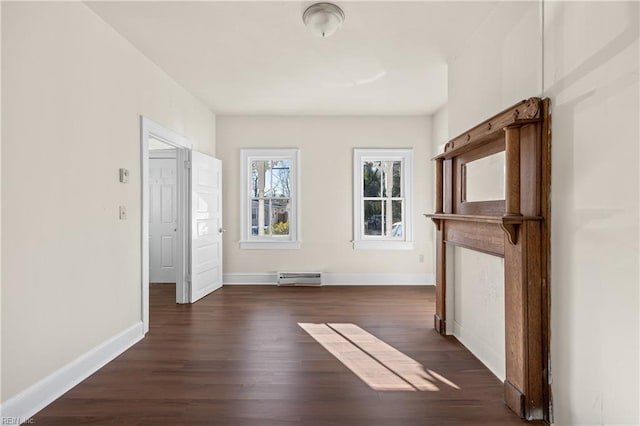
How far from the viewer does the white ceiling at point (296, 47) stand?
2.55 meters

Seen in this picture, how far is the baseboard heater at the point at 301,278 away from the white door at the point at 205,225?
0.96m

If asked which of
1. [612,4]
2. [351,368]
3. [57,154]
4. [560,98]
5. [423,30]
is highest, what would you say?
[423,30]

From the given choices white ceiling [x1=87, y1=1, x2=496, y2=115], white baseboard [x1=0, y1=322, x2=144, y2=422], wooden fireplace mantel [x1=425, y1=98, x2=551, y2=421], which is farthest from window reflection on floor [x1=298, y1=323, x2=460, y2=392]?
white ceiling [x1=87, y1=1, x2=496, y2=115]

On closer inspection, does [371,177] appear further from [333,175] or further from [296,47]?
[296,47]

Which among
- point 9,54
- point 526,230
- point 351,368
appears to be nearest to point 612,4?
point 526,230

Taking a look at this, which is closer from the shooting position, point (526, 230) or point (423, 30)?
point (526, 230)

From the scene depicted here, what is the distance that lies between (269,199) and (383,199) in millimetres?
1832

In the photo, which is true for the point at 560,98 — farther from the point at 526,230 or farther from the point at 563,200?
the point at 526,230

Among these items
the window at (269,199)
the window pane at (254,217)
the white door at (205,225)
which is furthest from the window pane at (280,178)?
the white door at (205,225)

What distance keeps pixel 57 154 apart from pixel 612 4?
3.11 m

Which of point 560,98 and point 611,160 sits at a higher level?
point 560,98

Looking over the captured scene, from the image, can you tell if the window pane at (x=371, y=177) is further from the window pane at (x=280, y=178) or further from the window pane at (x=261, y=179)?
the window pane at (x=261, y=179)

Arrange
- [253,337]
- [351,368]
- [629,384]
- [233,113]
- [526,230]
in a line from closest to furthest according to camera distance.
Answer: [629,384]
[526,230]
[351,368]
[253,337]
[233,113]

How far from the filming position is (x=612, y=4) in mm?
1493
